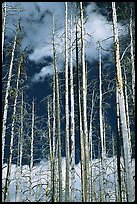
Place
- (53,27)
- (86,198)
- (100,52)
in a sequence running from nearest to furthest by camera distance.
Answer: (86,198) < (53,27) < (100,52)

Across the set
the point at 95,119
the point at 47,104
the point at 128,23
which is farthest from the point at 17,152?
the point at 128,23

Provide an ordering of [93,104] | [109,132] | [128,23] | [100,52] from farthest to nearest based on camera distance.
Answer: [109,132], [93,104], [100,52], [128,23]

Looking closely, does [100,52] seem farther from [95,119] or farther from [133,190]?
[133,190]

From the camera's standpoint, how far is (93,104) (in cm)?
1816

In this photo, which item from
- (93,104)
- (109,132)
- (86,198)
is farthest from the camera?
(109,132)

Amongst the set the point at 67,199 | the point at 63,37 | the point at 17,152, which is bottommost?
the point at 67,199

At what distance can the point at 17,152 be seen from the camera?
2169cm

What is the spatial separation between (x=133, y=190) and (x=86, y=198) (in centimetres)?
251

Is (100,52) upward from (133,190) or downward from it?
upward

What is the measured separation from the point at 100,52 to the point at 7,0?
22.1ft

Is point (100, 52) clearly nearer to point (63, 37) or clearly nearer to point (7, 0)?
point (63, 37)

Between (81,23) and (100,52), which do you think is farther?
(100,52)

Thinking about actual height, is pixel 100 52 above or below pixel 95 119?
above

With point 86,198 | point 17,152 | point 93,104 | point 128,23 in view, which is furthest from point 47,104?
point 86,198
